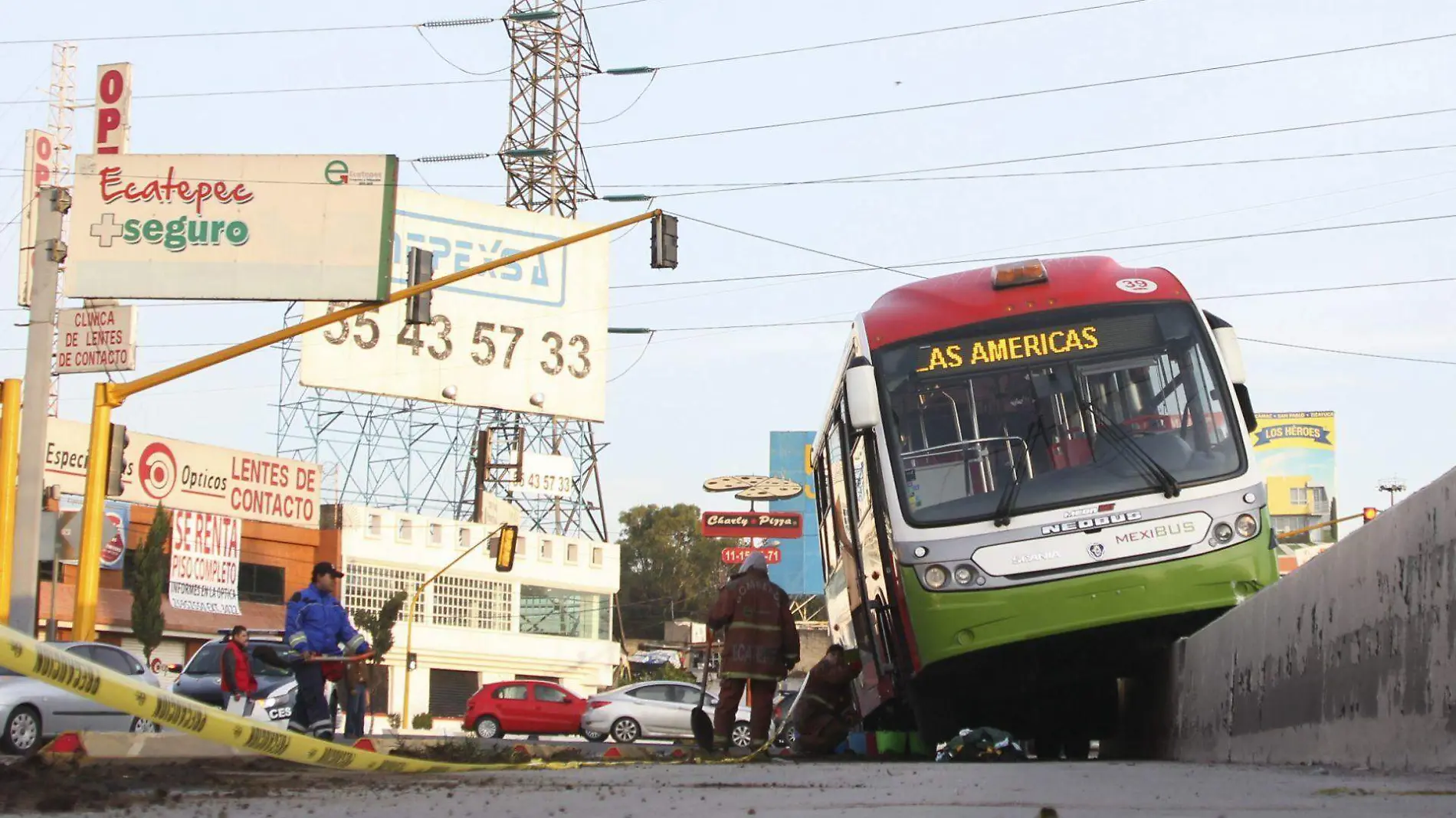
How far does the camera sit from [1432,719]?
6.78 m

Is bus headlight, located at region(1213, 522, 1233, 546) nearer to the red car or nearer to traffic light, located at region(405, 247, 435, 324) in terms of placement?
traffic light, located at region(405, 247, 435, 324)

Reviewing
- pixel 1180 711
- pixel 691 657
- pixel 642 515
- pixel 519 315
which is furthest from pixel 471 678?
pixel 1180 711

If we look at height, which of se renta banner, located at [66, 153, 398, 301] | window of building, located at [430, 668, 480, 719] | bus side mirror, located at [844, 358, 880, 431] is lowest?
window of building, located at [430, 668, 480, 719]

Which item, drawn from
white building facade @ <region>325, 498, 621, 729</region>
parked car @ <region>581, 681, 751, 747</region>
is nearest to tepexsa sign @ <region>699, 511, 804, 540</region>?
white building facade @ <region>325, 498, 621, 729</region>

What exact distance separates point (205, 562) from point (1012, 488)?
127 ft

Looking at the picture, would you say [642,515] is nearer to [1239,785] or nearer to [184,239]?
[184,239]

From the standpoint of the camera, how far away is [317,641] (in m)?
13.1

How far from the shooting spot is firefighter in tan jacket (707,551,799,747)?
1411 cm

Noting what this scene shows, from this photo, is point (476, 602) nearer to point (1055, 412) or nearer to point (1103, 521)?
point (1055, 412)

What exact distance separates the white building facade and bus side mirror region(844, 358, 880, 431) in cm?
4059

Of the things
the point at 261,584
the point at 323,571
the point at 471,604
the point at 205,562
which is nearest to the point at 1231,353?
the point at 323,571

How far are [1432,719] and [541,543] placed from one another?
55293mm

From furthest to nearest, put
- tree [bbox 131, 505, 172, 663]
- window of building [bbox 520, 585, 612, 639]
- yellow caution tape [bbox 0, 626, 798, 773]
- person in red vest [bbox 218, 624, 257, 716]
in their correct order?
window of building [bbox 520, 585, 612, 639] → tree [bbox 131, 505, 172, 663] → person in red vest [bbox 218, 624, 257, 716] → yellow caution tape [bbox 0, 626, 798, 773]

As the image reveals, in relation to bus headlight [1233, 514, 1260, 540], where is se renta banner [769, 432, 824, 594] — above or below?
above
